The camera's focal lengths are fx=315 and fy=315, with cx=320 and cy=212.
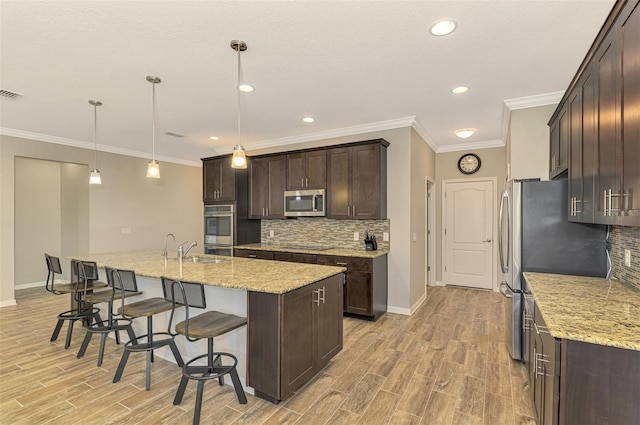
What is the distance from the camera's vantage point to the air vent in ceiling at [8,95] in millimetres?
3391

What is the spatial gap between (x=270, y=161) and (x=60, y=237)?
15.9 ft

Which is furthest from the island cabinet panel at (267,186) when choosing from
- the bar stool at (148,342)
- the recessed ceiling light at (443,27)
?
the recessed ceiling light at (443,27)

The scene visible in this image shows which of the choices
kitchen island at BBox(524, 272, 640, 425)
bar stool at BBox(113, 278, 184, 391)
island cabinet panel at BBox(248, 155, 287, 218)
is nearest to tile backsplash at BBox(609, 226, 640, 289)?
kitchen island at BBox(524, 272, 640, 425)

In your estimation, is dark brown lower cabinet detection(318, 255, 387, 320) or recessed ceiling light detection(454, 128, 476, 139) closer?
dark brown lower cabinet detection(318, 255, 387, 320)

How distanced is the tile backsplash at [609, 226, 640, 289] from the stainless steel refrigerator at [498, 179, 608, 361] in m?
0.09

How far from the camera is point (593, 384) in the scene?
1.32 metres

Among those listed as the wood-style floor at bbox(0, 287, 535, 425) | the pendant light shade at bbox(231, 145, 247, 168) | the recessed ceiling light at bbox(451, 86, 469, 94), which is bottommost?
the wood-style floor at bbox(0, 287, 535, 425)

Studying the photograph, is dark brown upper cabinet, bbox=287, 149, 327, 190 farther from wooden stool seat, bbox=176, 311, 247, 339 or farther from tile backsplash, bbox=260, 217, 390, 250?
wooden stool seat, bbox=176, 311, 247, 339

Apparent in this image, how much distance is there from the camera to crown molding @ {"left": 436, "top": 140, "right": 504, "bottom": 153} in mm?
5559

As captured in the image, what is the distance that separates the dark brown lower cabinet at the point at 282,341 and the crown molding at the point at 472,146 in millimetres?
4509

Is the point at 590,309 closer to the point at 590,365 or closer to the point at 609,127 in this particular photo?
the point at 590,365

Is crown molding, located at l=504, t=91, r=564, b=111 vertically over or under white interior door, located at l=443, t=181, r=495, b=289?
over

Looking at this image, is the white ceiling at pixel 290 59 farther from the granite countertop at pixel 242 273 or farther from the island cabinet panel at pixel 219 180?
the granite countertop at pixel 242 273

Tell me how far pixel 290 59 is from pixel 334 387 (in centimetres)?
274
